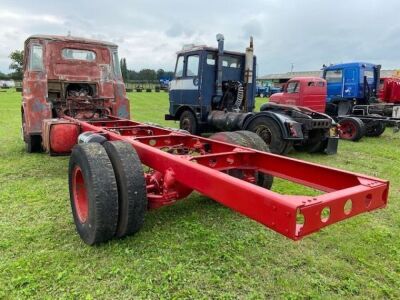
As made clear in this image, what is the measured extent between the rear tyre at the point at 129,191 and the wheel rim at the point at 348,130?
9.15 m

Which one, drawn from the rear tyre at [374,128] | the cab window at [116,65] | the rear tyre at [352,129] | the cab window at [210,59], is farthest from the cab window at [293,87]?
the cab window at [116,65]

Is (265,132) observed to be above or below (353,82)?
below

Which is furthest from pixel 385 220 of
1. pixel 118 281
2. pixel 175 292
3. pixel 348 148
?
pixel 348 148

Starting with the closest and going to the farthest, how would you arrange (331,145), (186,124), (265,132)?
1. (265,132)
2. (331,145)
3. (186,124)

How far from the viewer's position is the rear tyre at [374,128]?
1143 centimetres

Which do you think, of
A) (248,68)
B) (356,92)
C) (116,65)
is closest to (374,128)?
(356,92)

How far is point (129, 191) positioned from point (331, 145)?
6.41 metres

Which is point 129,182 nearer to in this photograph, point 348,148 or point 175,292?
point 175,292

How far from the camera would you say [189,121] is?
32.5 feet

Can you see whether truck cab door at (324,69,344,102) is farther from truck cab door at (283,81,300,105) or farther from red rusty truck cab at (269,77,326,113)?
truck cab door at (283,81,300,105)

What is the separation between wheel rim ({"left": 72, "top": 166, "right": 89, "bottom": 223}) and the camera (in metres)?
3.35

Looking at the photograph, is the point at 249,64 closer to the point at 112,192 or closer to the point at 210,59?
the point at 210,59

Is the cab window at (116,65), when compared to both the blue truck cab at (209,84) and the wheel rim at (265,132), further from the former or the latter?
the wheel rim at (265,132)

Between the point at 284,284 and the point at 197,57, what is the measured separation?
24.3ft
